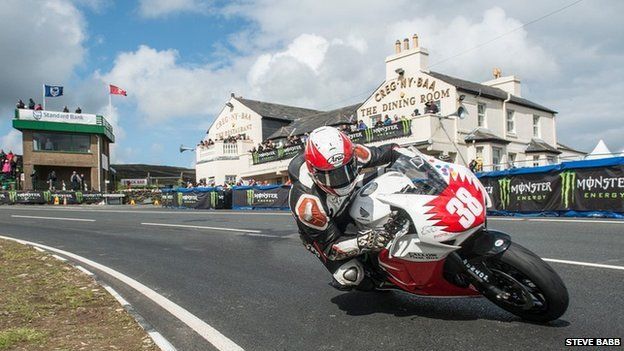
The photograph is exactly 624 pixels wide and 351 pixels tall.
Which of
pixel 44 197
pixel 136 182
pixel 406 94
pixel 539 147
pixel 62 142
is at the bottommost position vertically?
pixel 44 197

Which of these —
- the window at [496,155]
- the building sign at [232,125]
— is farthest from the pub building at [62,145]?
the window at [496,155]

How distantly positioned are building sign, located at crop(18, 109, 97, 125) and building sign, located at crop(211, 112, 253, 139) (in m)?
12.5

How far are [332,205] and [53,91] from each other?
55095 millimetres

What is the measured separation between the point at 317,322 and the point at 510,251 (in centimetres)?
184

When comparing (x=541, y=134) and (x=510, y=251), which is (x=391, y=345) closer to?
(x=510, y=251)

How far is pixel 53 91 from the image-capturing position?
5266cm

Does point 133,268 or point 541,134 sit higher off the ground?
point 541,134

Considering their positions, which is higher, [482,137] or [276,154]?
[482,137]

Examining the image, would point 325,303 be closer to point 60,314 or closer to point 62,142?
point 60,314

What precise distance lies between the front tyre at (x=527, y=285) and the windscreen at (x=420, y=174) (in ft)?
2.19

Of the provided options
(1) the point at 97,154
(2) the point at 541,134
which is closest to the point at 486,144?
(2) the point at 541,134

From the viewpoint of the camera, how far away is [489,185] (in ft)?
53.6

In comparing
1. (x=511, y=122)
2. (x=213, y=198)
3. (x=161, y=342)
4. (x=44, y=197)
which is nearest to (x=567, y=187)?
(x=161, y=342)

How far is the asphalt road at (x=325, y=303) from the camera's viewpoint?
13.5ft
